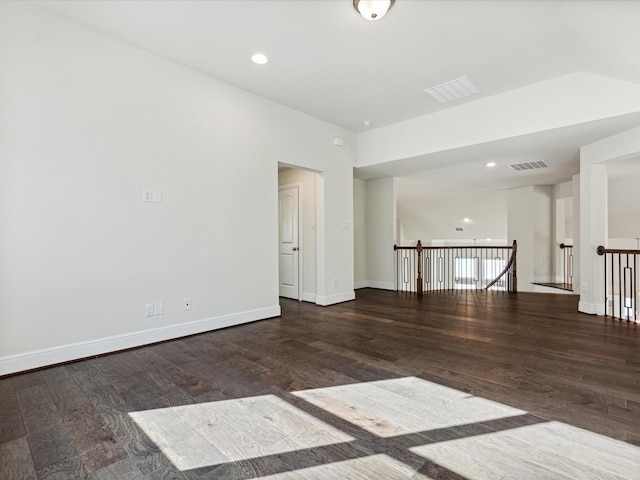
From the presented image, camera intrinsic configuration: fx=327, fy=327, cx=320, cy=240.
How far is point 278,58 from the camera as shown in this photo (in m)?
3.53

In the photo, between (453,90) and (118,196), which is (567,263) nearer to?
(453,90)

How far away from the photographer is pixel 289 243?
6.14 metres

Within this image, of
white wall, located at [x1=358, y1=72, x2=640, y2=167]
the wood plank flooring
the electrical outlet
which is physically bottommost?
the wood plank flooring

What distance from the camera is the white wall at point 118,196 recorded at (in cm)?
272

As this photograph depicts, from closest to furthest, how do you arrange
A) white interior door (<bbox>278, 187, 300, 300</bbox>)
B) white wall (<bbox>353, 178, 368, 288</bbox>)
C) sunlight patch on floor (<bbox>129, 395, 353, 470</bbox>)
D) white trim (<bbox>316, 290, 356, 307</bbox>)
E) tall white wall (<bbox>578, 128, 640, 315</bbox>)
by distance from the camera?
sunlight patch on floor (<bbox>129, 395, 353, 470</bbox>), tall white wall (<bbox>578, 128, 640, 315</bbox>), white trim (<bbox>316, 290, 356, 307</bbox>), white interior door (<bbox>278, 187, 300, 300</bbox>), white wall (<bbox>353, 178, 368, 288</bbox>)

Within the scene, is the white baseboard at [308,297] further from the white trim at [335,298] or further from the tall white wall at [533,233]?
the tall white wall at [533,233]

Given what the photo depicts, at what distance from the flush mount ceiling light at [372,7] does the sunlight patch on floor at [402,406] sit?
9.73 ft

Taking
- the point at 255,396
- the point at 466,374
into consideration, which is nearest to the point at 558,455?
the point at 466,374

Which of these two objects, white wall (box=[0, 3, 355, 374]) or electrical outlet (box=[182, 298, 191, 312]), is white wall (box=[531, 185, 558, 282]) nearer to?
white wall (box=[0, 3, 355, 374])

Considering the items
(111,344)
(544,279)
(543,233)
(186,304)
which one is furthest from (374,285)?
(111,344)

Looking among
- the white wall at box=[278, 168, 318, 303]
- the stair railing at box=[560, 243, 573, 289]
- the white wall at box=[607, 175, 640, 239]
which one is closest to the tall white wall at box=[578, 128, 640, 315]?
the white wall at box=[607, 175, 640, 239]

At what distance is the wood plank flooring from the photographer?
62.6 inches

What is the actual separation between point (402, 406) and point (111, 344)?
2.77 m

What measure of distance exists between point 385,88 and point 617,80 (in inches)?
99.9
